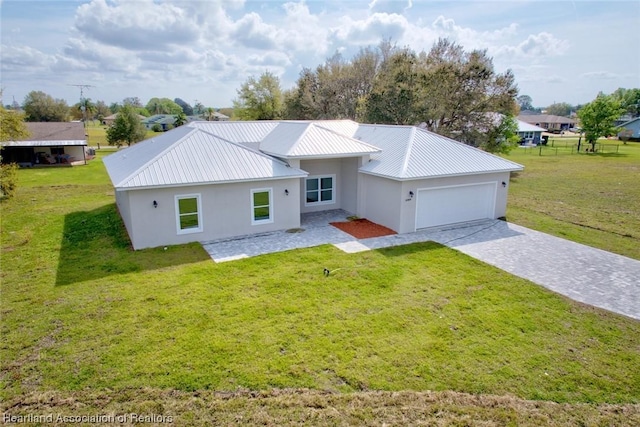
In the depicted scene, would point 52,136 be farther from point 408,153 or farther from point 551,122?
point 551,122

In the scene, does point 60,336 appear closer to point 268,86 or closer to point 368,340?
point 368,340

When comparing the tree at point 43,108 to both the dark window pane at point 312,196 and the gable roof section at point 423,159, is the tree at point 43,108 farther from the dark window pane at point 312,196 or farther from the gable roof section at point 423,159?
the gable roof section at point 423,159

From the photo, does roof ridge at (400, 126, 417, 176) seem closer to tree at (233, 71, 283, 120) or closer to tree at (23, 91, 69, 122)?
tree at (233, 71, 283, 120)

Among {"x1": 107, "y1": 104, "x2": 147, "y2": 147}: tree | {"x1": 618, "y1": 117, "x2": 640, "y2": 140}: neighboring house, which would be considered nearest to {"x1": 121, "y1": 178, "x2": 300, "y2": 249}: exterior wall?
{"x1": 107, "y1": 104, "x2": 147, "y2": 147}: tree

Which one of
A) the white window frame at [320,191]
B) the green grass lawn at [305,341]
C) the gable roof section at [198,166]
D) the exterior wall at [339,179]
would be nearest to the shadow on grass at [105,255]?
the green grass lawn at [305,341]

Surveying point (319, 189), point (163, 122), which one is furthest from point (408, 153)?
point (163, 122)

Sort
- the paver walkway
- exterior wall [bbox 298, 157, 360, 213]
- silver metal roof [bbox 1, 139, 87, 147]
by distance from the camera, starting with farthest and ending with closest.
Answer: silver metal roof [bbox 1, 139, 87, 147] → exterior wall [bbox 298, 157, 360, 213] → the paver walkway

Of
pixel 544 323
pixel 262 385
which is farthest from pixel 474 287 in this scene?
pixel 262 385
